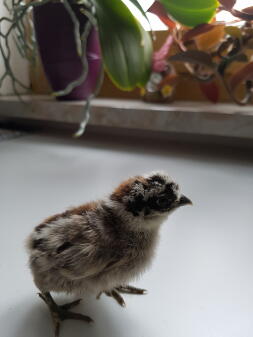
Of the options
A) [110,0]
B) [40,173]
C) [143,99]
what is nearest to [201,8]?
[110,0]

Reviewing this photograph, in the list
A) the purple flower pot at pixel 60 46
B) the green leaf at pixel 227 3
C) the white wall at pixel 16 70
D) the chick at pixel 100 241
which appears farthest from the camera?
the white wall at pixel 16 70

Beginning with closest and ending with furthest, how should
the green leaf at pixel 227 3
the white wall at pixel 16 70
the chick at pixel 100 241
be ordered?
the chick at pixel 100 241
the green leaf at pixel 227 3
the white wall at pixel 16 70

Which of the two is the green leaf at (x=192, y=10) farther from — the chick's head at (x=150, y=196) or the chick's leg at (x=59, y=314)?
the chick's leg at (x=59, y=314)

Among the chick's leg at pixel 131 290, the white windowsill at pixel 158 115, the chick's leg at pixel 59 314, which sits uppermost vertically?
the chick's leg at pixel 59 314

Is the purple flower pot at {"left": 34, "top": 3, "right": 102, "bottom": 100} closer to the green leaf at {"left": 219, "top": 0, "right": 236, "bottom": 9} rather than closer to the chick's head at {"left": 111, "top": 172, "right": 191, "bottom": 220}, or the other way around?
the green leaf at {"left": 219, "top": 0, "right": 236, "bottom": 9}

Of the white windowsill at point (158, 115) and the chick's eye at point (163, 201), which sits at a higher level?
the chick's eye at point (163, 201)

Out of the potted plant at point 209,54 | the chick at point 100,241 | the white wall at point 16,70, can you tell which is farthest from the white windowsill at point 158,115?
the chick at point 100,241
